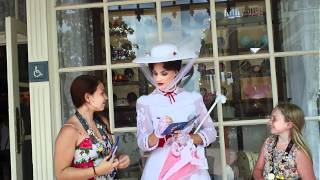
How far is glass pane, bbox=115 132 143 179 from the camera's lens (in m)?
3.89

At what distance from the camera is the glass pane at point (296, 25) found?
13.1 feet

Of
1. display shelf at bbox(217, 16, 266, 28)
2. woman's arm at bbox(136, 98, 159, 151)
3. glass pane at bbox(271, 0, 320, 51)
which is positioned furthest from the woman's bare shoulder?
glass pane at bbox(271, 0, 320, 51)

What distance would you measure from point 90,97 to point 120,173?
49.8 inches

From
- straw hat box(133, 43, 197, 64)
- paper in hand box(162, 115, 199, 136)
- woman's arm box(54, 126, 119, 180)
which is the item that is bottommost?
woman's arm box(54, 126, 119, 180)

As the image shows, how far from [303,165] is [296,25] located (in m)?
1.59

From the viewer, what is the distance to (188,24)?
13.7ft

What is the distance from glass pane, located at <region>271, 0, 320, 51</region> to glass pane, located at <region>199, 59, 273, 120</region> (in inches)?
9.1

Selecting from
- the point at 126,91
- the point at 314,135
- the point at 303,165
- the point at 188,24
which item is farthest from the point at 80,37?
the point at 303,165

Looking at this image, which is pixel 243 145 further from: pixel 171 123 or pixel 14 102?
pixel 14 102

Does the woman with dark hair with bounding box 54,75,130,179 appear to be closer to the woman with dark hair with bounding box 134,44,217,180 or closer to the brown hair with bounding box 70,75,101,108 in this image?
the brown hair with bounding box 70,75,101,108

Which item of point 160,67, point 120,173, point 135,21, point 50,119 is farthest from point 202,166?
point 135,21

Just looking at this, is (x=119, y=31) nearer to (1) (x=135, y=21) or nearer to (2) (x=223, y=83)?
(1) (x=135, y=21)

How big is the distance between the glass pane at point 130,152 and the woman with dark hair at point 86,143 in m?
1.01

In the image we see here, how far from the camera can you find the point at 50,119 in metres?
3.88
